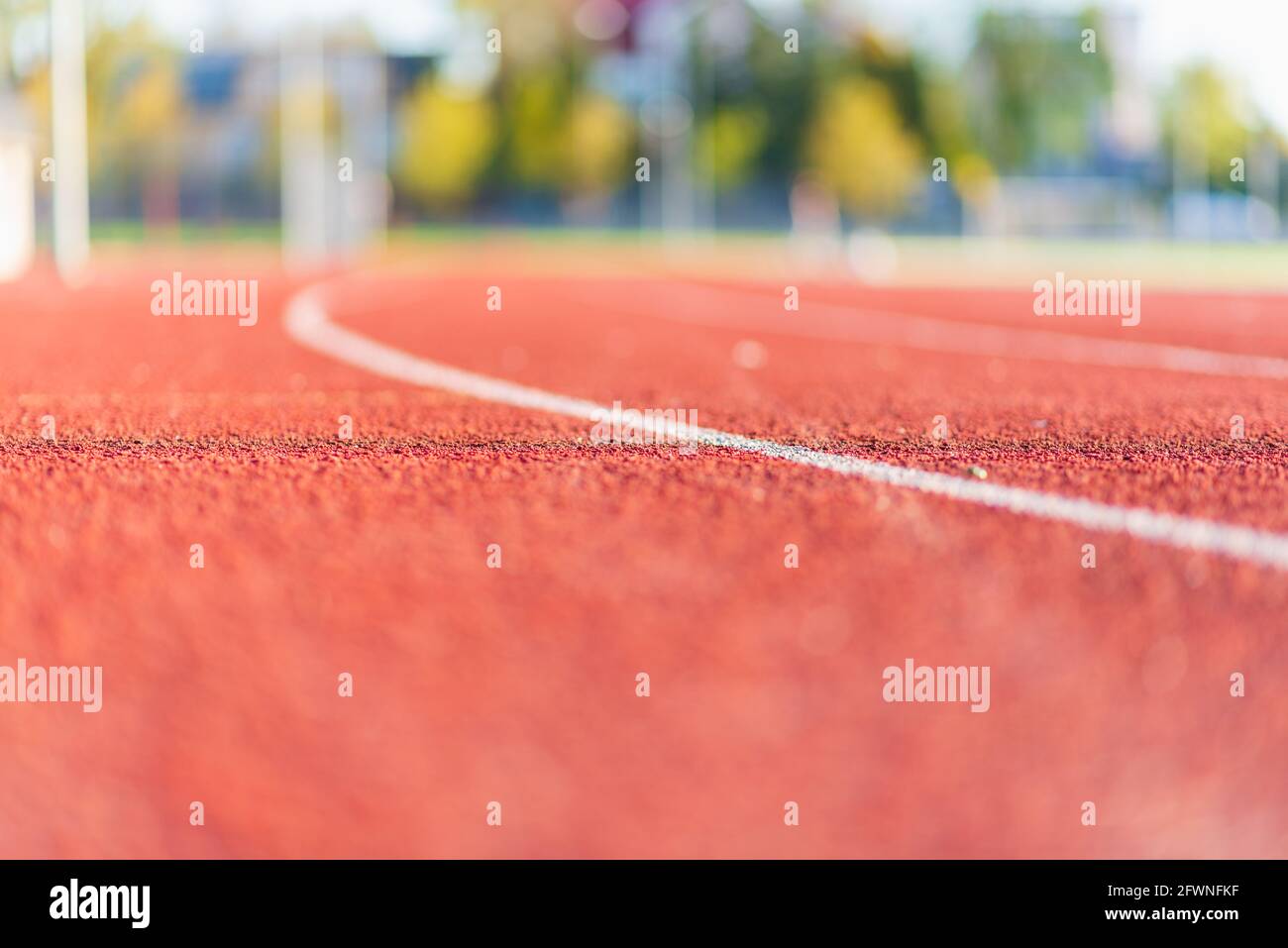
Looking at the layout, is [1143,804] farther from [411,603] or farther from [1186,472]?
[1186,472]

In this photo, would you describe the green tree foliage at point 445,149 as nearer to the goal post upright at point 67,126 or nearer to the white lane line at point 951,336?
the goal post upright at point 67,126

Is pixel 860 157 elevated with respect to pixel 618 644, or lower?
elevated

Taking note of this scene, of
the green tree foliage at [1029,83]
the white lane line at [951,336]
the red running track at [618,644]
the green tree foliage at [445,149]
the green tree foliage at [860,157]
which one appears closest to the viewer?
the red running track at [618,644]

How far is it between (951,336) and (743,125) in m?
50.9

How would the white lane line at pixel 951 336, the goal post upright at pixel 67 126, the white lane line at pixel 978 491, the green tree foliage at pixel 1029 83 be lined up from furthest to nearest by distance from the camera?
the green tree foliage at pixel 1029 83
the goal post upright at pixel 67 126
the white lane line at pixel 951 336
the white lane line at pixel 978 491

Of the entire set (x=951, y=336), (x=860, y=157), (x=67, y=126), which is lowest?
(x=951, y=336)

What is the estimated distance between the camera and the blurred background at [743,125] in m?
56.1

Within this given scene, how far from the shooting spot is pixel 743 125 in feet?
196

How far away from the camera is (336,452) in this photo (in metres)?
4.23

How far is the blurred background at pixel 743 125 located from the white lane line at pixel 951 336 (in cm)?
3927

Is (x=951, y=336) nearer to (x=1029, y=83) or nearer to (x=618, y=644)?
(x=618, y=644)

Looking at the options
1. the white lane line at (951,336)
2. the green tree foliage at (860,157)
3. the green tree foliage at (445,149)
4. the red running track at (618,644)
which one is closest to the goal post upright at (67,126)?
the white lane line at (951,336)

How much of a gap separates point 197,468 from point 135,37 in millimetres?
37642

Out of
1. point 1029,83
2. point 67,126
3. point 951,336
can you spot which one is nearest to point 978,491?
point 951,336
